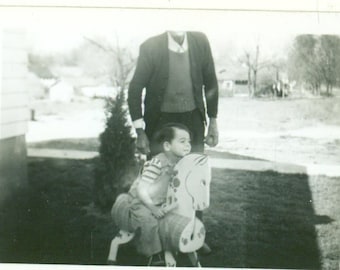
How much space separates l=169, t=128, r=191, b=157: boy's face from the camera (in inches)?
146

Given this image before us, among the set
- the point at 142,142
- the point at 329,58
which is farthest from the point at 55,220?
the point at 329,58

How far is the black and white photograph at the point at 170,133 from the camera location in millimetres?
3689

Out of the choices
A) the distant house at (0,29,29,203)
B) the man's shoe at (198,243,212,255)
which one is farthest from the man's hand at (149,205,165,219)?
the distant house at (0,29,29,203)

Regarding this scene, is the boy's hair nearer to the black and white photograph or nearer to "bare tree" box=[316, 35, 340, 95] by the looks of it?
the black and white photograph

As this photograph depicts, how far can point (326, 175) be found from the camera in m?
3.75

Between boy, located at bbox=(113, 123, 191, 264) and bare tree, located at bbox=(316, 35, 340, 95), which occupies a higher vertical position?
bare tree, located at bbox=(316, 35, 340, 95)

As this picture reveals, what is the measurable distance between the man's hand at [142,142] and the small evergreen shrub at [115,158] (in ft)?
0.16

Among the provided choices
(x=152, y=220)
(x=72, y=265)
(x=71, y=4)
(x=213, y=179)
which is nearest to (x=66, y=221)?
(x=72, y=265)

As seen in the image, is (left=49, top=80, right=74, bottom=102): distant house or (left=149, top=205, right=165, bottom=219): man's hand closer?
(left=149, top=205, right=165, bottom=219): man's hand

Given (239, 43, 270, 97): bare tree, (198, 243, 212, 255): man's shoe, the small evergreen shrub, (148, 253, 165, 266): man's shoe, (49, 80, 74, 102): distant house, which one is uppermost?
(239, 43, 270, 97): bare tree

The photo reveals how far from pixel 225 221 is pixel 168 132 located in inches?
32.0

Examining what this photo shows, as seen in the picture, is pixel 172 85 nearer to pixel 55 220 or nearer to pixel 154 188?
pixel 154 188

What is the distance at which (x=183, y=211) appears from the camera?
12.0ft

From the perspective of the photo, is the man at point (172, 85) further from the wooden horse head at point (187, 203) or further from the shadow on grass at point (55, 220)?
the shadow on grass at point (55, 220)
